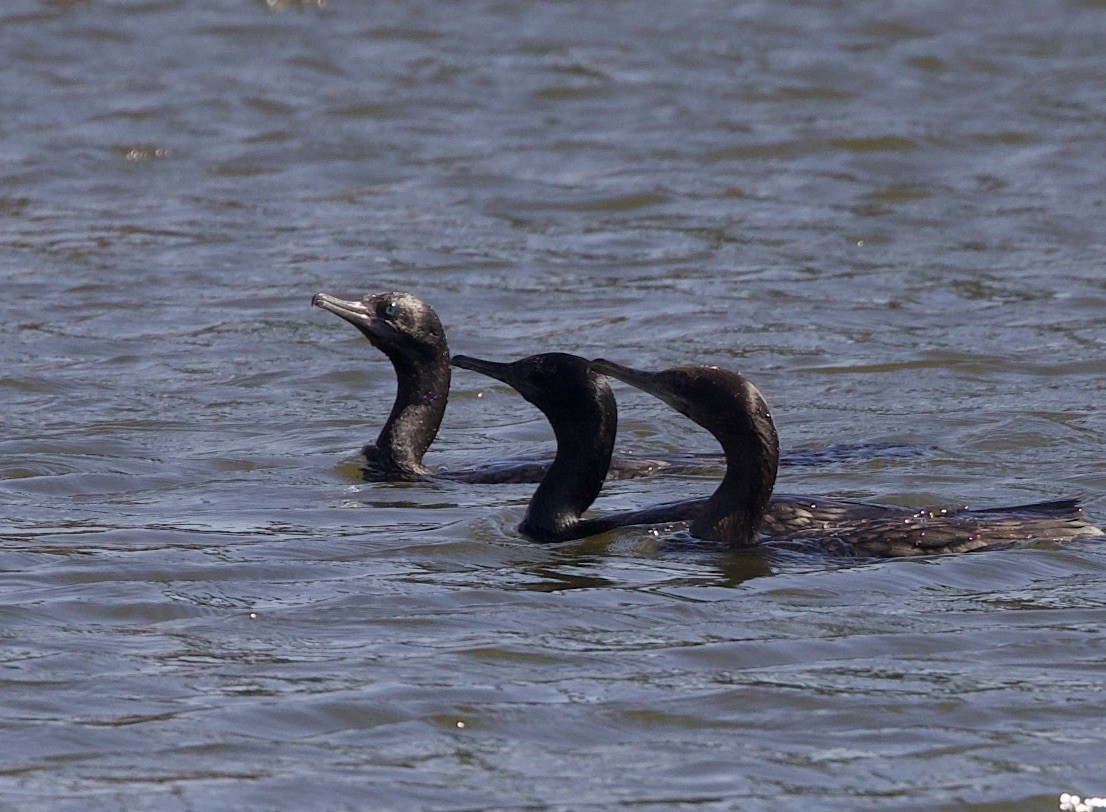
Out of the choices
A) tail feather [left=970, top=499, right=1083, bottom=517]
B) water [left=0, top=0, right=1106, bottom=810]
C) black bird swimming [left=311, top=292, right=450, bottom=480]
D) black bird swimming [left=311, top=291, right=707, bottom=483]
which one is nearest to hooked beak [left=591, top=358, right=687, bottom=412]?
water [left=0, top=0, right=1106, bottom=810]

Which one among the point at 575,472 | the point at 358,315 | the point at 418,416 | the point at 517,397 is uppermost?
the point at 358,315

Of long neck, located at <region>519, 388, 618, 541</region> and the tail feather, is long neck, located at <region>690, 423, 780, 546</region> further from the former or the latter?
the tail feather

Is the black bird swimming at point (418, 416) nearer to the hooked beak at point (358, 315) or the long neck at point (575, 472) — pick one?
the hooked beak at point (358, 315)

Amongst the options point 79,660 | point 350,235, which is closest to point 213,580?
point 79,660

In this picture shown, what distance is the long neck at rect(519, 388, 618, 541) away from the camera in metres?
9.09

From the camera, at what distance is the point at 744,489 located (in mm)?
8719

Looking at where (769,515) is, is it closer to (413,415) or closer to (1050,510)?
(1050,510)

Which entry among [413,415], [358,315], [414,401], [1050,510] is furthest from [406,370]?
[1050,510]

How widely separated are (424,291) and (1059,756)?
9897 millimetres

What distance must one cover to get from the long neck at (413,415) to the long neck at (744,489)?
2339mm

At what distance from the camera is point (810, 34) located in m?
24.0

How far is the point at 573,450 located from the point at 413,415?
6.63 feet

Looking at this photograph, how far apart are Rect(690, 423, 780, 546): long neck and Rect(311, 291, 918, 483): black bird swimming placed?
1787 mm

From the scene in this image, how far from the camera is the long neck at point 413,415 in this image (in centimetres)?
1085
